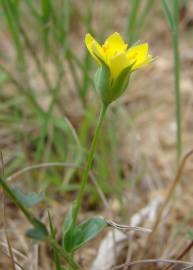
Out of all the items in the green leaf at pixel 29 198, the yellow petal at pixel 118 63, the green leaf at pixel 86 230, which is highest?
the yellow petal at pixel 118 63

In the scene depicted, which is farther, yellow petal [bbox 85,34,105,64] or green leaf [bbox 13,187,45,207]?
green leaf [bbox 13,187,45,207]

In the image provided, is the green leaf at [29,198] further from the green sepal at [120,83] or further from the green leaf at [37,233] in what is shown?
the green sepal at [120,83]

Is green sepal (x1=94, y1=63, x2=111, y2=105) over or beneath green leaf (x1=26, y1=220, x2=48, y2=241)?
over

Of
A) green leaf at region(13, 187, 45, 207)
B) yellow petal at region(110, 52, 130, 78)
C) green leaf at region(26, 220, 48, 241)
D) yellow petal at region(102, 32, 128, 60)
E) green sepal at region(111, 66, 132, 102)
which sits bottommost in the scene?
green leaf at region(26, 220, 48, 241)

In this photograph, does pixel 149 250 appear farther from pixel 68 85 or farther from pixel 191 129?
pixel 68 85

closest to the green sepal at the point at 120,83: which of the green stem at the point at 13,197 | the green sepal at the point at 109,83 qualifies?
the green sepal at the point at 109,83

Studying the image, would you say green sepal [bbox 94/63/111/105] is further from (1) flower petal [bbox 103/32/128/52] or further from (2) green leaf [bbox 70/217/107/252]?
(2) green leaf [bbox 70/217/107/252]

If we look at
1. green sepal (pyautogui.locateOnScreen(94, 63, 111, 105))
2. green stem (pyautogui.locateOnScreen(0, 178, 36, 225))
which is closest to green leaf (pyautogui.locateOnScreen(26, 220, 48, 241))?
green stem (pyautogui.locateOnScreen(0, 178, 36, 225))
